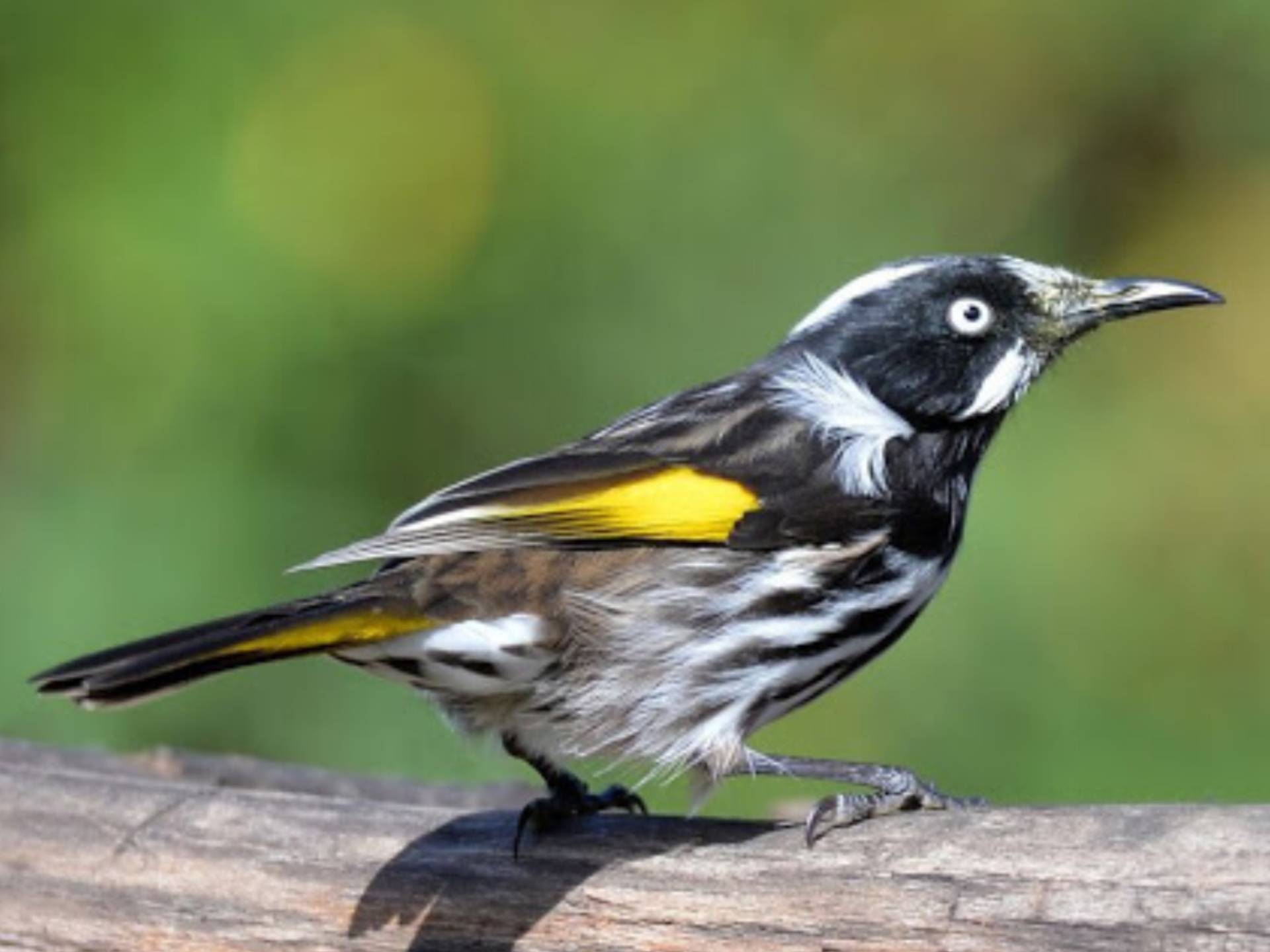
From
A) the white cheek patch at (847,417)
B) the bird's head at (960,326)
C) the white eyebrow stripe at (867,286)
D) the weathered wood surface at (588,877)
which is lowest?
the weathered wood surface at (588,877)

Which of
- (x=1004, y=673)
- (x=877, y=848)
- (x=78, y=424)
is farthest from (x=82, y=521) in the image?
(x=877, y=848)

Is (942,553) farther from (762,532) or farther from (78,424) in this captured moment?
(78,424)

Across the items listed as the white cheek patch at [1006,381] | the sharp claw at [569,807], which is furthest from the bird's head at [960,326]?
the sharp claw at [569,807]

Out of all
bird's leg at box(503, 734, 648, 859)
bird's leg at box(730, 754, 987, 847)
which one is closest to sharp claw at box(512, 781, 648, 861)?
bird's leg at box(503, 734, 648, 859)

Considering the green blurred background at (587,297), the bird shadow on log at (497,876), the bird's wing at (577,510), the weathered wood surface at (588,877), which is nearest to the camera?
the weathered wood surface at (588,877)

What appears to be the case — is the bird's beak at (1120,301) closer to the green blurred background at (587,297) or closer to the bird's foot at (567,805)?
the bird's foot at (567,805)

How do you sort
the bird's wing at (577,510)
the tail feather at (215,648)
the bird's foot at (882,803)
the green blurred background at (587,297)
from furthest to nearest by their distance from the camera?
the green blurred background at (587,297) → the bird's wing at (577,510) → the bird's foot at (882,803) → the tail feather at (215,648)

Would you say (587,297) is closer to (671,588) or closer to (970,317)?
(970,317)

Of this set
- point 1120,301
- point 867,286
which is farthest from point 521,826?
point 1120,301
